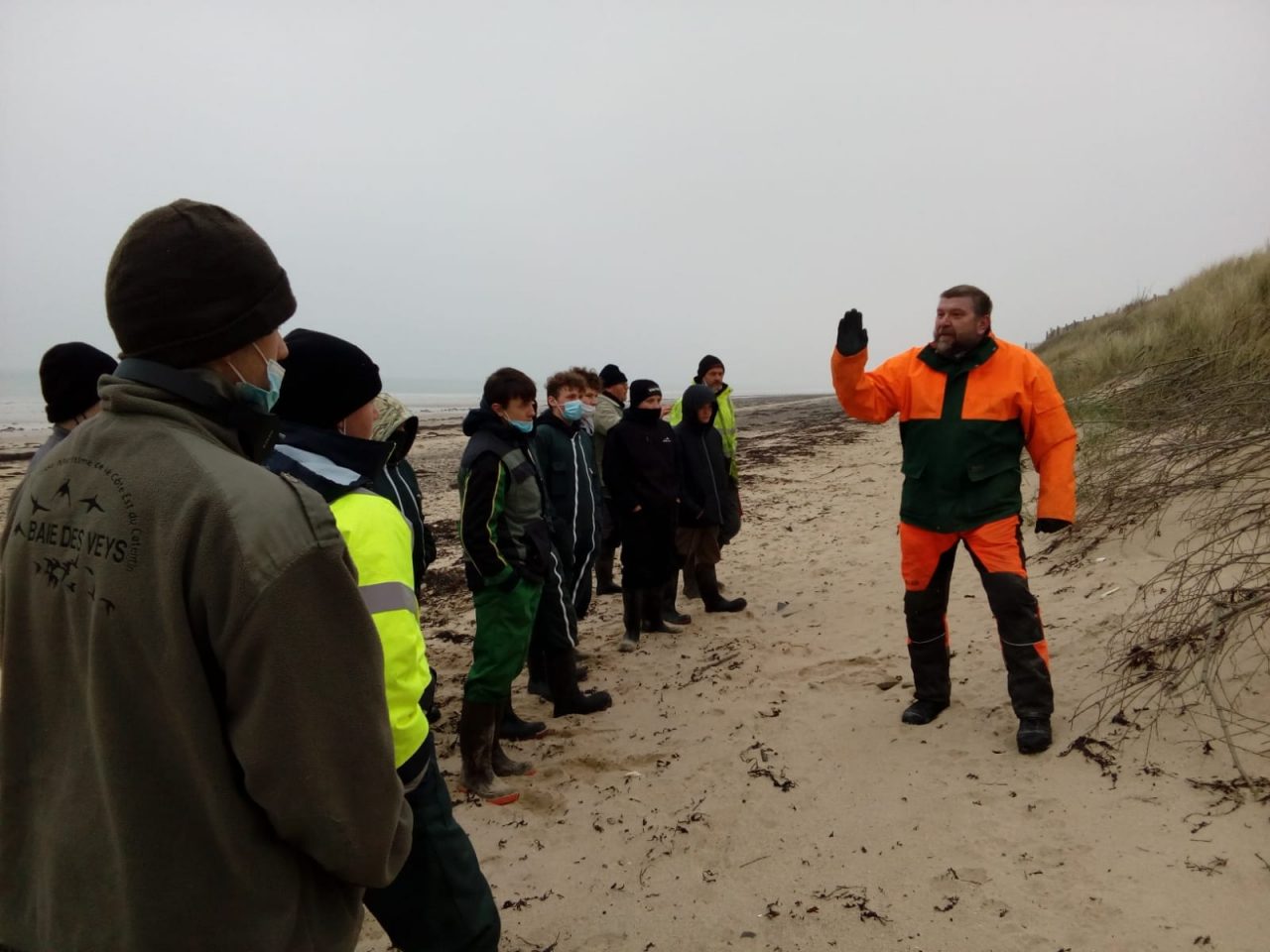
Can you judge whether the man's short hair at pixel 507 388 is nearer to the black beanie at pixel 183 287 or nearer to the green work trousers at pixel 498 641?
the green work trousers at pixel 498 641

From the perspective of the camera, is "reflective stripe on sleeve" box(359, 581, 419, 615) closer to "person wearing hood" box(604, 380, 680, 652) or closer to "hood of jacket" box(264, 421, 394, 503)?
"hood of jacket" box(264, 421, 394, 503)

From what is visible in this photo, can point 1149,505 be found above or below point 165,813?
below

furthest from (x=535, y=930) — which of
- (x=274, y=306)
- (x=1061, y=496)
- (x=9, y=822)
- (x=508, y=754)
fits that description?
(x=1061, y=496)

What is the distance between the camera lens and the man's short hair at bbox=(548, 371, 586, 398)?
5.30 m

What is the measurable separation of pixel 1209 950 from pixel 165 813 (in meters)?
2.63

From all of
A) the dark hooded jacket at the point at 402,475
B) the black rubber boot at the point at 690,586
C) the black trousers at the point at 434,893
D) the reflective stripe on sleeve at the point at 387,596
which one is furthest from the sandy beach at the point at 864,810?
the reflective stripe on sleeve at the point at 387,596

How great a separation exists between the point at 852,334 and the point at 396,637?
8.49 feet

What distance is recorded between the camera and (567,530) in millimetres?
4367

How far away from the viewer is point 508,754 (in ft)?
13.3

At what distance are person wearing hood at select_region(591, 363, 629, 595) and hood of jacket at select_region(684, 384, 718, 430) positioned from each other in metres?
0.80

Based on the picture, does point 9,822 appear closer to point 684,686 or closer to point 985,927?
point 985,927

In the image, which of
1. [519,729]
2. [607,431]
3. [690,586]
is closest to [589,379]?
[607,431]

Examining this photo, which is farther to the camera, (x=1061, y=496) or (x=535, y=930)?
(x=1061, y=496)

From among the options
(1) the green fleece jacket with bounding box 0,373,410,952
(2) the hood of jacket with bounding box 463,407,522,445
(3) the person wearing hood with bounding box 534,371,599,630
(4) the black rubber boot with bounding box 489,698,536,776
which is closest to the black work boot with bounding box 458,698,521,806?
(4) the black rubber boot with bounding box 489,698,536,776
